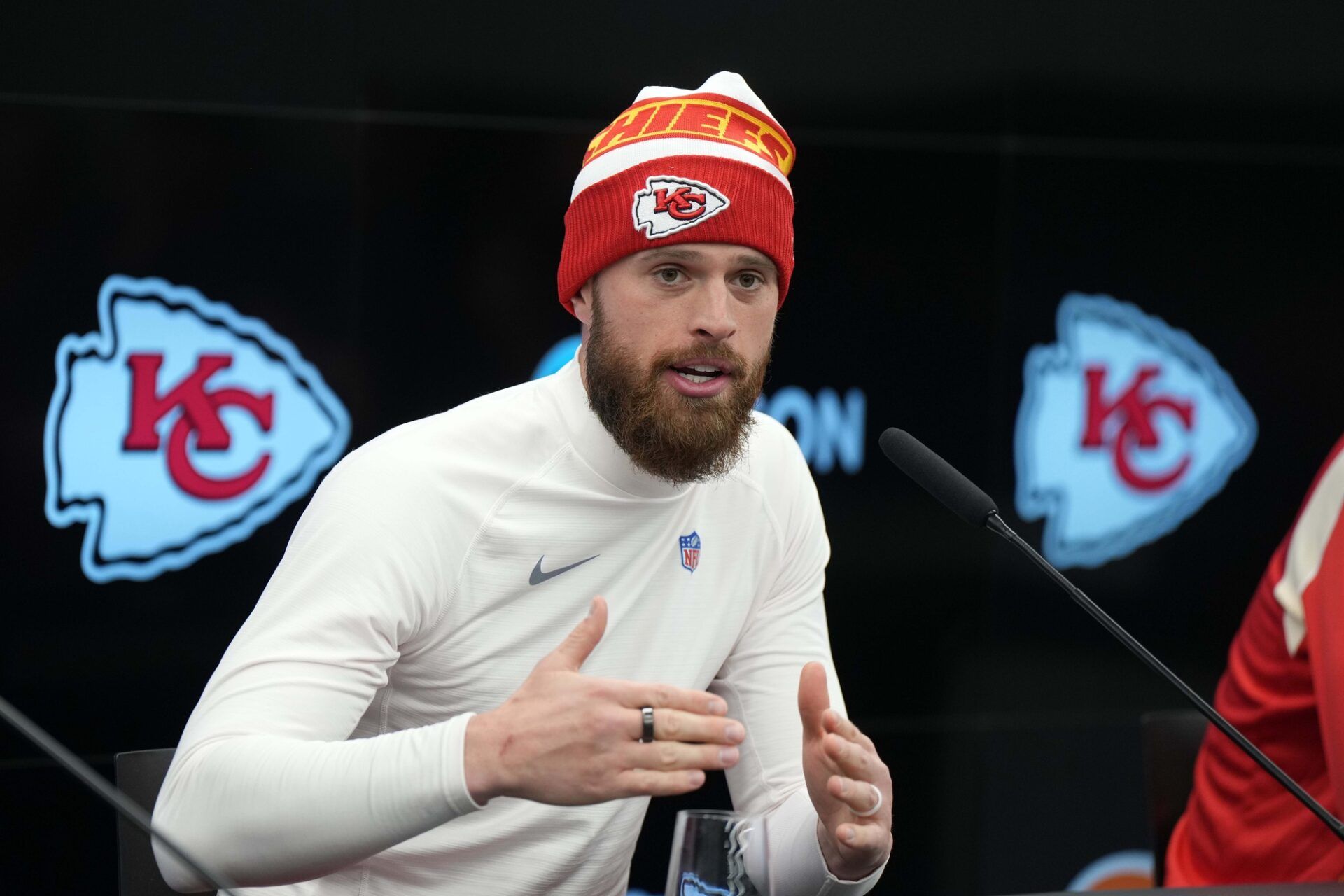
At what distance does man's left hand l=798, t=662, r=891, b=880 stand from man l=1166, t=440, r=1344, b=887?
808 mm

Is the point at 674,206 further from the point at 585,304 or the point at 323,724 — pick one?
the point at 323,724

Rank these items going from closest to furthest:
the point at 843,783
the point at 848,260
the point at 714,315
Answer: the point at 843,783 < the point at 714,315 < the point at 848,260

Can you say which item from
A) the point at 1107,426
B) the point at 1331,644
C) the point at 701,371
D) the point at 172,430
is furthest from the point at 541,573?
the point at 1107,426

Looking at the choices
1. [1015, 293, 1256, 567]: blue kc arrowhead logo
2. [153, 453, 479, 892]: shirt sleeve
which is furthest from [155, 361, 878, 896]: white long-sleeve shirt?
[1015, 293, 1256, 567]: blue kc arrowhead logo

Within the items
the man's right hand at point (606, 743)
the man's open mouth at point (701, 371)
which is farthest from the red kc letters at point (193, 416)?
the man's right hand at point (606, 743)

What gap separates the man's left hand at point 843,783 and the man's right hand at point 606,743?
19 centimetres

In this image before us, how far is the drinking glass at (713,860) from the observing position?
44.9 inches

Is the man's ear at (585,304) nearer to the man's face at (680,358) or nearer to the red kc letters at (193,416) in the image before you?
the man's face at (680,358)

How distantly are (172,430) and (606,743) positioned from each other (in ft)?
6.16

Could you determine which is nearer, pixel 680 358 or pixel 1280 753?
pixel 680 358

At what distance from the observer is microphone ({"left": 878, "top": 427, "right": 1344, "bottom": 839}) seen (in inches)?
52.6

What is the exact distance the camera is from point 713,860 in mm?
1141

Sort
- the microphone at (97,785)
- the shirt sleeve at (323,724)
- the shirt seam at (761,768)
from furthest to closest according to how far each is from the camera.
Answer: the shirt seam at (761,768) → the shirt sleeve at (323,724) → the microphone at (97,785)

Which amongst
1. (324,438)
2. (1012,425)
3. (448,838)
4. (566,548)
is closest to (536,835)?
(448,838)
